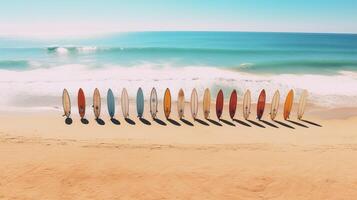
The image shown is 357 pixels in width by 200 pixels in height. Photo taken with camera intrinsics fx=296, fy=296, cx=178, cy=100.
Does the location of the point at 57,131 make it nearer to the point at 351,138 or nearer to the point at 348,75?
the point at 351,138

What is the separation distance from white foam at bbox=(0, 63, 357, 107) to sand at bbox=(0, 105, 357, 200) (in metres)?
6.65

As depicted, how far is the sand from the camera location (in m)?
7.76


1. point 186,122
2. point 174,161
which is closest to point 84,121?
point 186,122

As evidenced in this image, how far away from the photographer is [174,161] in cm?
931

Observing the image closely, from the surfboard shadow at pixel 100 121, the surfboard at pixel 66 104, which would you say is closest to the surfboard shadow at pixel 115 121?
the surfboard shadow at pixel 100 121

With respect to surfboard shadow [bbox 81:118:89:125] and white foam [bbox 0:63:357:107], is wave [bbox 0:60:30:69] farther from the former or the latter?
surfboard shadow [bbox 81:118:89:125]

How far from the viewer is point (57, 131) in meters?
12.0

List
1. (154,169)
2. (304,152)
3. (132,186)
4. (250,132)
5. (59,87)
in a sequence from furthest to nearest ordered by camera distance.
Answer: (59,87)
(250,132)
(304,152)
(154,169)
(132,186)

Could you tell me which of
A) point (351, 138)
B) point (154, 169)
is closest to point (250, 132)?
point (351, 138)

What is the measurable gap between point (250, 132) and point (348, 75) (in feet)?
84.7

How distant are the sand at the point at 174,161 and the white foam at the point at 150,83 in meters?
6.65

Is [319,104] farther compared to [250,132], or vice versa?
[319,104]

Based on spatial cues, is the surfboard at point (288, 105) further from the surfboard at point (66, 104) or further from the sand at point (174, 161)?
the surfboard at point (66, 104)

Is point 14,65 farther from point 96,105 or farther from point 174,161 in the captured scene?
point 174,161
